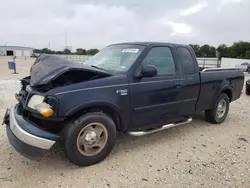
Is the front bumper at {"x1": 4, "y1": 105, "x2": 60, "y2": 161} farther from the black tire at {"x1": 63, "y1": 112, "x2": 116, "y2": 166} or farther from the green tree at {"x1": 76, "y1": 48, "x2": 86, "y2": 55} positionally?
the green tree at {"x1": 76, "y1": 48, "x2": 86, "y2": 55}

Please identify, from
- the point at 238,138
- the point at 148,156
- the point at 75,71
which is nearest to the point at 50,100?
the point at 75,71

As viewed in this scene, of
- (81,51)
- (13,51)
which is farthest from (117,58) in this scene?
(13,51)

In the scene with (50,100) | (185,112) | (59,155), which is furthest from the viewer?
(185,112)

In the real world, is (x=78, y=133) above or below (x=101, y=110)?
below

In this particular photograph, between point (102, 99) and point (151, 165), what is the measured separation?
1.25 metres

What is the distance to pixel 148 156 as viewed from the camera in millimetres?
3604

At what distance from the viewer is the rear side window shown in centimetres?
438

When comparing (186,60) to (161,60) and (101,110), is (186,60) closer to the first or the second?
(161,60)

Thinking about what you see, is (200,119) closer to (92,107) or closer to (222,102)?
(222,102)

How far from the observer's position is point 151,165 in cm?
333

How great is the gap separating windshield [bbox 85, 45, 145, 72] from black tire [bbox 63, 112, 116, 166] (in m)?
0.92

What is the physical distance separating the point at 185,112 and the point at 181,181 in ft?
5.71

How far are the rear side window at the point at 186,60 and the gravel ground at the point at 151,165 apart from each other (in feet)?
4.43

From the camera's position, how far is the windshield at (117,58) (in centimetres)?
372
